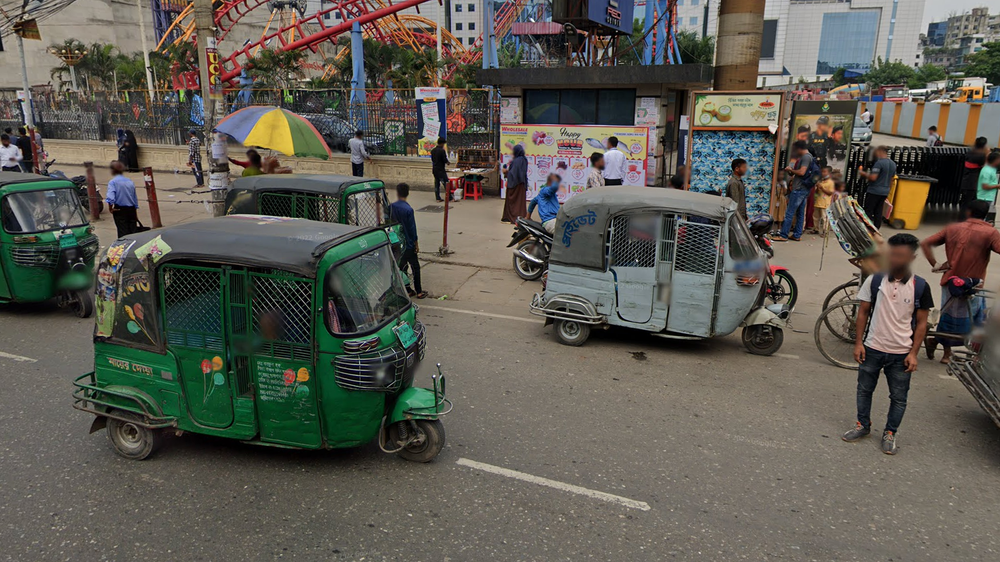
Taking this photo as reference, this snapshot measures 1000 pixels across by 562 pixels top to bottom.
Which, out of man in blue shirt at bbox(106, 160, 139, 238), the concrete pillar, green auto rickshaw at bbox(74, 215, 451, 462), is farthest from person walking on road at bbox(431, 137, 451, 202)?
green auto rickshaw at bbox(74, 215, 451, 462)

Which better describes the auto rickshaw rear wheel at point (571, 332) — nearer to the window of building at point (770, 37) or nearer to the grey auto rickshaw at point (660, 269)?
the grey auto rickshaw at point (660, 269)

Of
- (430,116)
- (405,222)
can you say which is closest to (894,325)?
(405,222)

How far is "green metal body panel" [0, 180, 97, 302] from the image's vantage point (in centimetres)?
795

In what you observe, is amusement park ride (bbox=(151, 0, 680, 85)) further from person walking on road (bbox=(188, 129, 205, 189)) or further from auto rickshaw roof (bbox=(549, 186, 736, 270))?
auto rickshaw roof (bbox=(549, 186, 736, 270))

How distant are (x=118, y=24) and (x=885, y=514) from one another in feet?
262

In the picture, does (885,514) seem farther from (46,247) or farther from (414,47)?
(414,47)

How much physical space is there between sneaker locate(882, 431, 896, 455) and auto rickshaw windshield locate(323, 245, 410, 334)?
4.01 m

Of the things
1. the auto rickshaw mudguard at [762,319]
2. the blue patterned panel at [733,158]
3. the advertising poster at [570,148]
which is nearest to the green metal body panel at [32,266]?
the auto rickshaw mudguard at [762,319]

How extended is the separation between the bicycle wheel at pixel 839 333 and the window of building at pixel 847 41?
14954cm

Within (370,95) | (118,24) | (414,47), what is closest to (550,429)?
(370,95)

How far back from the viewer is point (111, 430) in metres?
5.02

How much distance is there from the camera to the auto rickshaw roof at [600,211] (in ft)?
22.6

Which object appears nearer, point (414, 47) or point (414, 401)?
point (414, 401)

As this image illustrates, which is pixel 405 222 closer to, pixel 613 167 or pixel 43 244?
pixel 43 244
